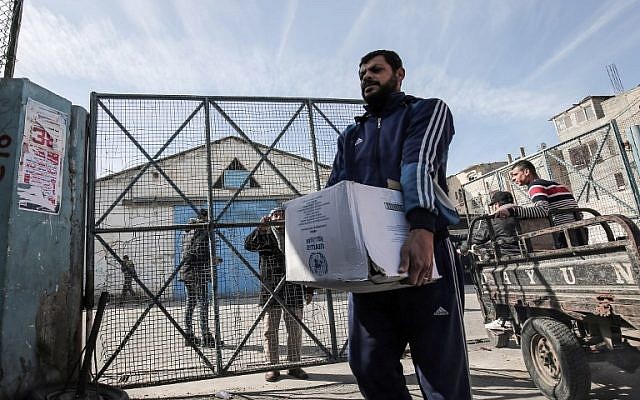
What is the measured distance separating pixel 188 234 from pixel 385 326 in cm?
304

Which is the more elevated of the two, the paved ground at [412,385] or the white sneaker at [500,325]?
the white sneaker at [500,325]

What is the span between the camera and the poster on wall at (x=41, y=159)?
2.93 m

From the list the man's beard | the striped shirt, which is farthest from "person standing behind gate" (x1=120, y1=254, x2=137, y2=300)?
the striped shirt

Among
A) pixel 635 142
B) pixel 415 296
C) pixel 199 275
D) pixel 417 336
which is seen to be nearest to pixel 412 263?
pixel 415 296

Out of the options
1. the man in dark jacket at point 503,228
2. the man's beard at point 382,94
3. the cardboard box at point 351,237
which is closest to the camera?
the cardboard box at point 351,237

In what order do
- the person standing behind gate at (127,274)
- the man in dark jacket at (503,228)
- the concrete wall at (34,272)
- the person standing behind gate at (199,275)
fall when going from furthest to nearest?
the man in dark jacket at (503,228), the person standing behind gate at (199,275), the person standing behind gate at (127,274), the concrete wall at (34,272)

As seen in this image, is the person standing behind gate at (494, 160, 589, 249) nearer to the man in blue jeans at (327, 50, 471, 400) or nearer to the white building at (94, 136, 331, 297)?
the white building at (94, 136, 331, 297)

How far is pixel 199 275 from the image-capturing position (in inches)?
160

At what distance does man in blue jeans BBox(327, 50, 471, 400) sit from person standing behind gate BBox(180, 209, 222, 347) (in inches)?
101

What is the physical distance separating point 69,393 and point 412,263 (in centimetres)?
278

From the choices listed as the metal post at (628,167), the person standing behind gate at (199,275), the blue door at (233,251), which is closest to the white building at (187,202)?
the blue door at (233,251)

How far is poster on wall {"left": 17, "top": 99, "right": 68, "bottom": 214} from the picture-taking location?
2930mm

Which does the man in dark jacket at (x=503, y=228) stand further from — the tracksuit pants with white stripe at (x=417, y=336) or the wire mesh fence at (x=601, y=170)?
the tracksuit pants with white stripe at (x=417, y=336)

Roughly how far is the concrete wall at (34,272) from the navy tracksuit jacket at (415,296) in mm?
2544
